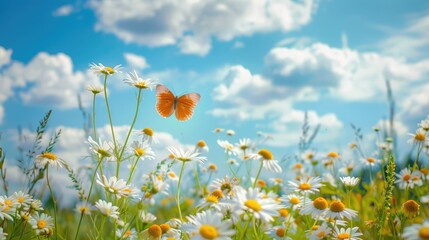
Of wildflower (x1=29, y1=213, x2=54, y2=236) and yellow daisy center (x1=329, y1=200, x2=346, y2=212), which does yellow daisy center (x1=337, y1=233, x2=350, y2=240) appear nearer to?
yellow daisy center (x1=329, y1=200, x2=346, y2=212)

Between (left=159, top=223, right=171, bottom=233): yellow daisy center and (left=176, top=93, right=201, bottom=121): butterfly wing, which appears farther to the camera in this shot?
(left=176, top=93, right=201, bottom=121): butterfly wing

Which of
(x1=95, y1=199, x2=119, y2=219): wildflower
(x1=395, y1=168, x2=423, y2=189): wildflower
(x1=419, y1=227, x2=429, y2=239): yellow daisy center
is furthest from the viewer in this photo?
(x1=395, y1=168, x2=423, y2=189): wildflower

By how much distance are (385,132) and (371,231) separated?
2220 millimetres

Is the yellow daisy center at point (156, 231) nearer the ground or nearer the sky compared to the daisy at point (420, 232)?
nearer the ground

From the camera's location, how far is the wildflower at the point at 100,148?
2656mm


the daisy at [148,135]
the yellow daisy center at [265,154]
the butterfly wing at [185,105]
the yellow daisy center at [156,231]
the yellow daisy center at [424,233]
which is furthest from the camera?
the butterfly wing at [185,105]

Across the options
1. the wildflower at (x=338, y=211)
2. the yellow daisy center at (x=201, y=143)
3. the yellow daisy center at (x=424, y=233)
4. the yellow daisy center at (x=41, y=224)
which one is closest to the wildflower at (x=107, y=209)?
the yellow daisy center at (x=41, y=224)

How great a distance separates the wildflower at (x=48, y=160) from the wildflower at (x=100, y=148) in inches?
12.8

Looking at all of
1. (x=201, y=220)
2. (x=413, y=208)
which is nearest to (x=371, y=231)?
(x=413, y=208)

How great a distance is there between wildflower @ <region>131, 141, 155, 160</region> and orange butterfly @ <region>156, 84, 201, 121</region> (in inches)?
36.7

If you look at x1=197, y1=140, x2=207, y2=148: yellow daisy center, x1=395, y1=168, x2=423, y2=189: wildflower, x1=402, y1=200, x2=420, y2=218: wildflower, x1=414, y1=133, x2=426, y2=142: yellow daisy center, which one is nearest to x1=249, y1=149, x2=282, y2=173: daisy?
x1=402, y1=200, x2=420, y2=218: wildflower

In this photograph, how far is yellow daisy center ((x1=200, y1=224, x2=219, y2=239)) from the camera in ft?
5.80

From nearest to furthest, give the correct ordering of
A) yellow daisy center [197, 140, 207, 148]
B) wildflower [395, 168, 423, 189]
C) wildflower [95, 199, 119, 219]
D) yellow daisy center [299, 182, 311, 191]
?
wildflower [95, 199, 119, 219]
yellow daisy center [299, 182, 311, 191]
wildflower [395, 168, 423, 189]
yellow daisy center [197, 140, 207, 148]

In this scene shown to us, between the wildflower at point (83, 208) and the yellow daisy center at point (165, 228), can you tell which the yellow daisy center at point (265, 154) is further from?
the wildflower at point (83, 208)
